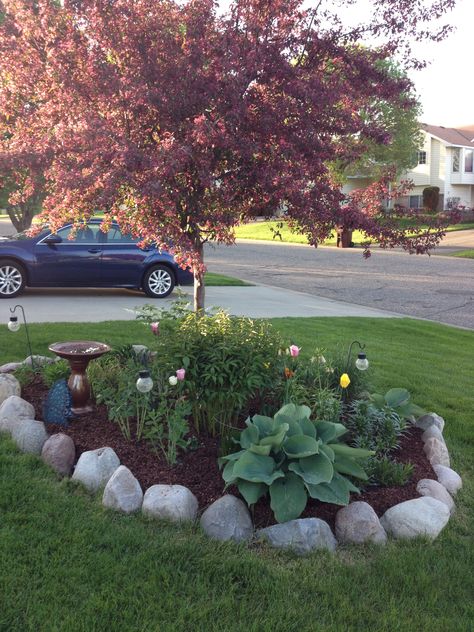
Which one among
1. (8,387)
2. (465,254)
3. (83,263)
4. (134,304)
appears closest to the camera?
(8,387)

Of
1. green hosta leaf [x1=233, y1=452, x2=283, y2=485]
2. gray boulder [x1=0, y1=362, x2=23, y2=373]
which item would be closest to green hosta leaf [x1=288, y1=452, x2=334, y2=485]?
green hosta leaf [x1=233, y1=452, x2=283, y2=485]

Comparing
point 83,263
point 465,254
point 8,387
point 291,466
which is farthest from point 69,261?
point 465,254

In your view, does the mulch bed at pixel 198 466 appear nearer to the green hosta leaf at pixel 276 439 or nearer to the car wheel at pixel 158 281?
the green hosta leaf at pixel 276 439

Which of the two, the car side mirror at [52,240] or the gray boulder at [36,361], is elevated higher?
→ the car side mirror at [52,240]

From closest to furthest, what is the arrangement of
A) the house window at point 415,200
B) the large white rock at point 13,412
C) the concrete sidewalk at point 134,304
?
the large white rock at point 13,412 → the concrete sidewalk at point 134,304 → the house window at point 415,200

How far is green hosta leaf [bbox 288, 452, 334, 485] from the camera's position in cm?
348

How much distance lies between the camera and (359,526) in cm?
342

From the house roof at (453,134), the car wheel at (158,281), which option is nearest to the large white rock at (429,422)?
the car wheel at (158,281)

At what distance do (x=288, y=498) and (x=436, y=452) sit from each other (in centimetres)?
148

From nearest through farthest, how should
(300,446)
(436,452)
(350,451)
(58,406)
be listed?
(300,446) → (350,451) → (436,452) → (58,406)

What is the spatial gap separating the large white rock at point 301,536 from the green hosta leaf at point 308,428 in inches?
22.6

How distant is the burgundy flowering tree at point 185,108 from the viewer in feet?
14.0

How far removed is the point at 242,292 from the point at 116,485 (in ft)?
33.3

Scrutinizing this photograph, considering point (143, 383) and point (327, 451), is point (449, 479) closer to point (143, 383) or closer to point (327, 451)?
point (327, 451)
